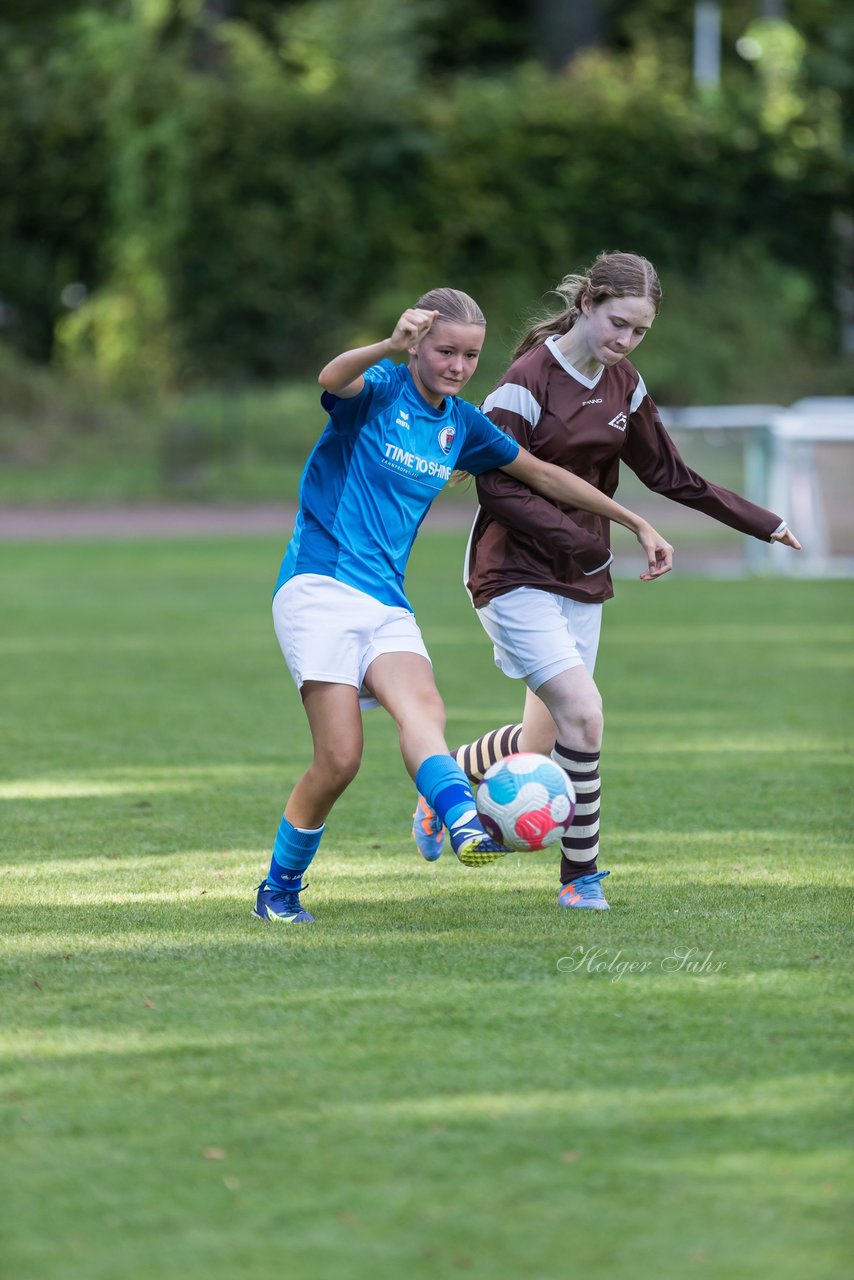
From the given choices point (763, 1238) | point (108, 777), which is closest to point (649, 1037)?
point (763, 1238)

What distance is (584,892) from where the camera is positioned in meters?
5.62

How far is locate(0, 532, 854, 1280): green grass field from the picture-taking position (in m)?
3.16

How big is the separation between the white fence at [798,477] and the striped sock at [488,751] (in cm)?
1362

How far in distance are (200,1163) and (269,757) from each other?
5326mm

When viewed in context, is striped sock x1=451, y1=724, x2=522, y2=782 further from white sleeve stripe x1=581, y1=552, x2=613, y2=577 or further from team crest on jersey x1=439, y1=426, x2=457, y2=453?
team crest on jersey x1=439, y1=426, x2=457, y2=453

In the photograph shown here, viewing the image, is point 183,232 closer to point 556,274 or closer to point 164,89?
point 164,89

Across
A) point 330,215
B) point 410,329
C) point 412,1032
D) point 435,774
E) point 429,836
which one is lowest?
point 412,1032

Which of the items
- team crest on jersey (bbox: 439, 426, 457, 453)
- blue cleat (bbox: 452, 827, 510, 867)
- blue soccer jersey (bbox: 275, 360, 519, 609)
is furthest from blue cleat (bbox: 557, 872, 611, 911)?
team crest on jersey (bbox: 439, 426, 457, 453)

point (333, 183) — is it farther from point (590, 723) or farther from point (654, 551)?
point (590, 723)

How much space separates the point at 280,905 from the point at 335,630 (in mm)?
836

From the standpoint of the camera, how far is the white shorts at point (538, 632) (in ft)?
18.3

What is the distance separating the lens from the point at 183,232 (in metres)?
30.6

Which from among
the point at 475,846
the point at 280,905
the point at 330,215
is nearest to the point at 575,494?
the point at 475,846

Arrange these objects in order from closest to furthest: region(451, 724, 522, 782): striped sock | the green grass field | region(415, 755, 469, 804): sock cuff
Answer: the green grass field < region(415, 755, 469, 804): sock cuff < region(451, 724, 522, 782): striped sock
